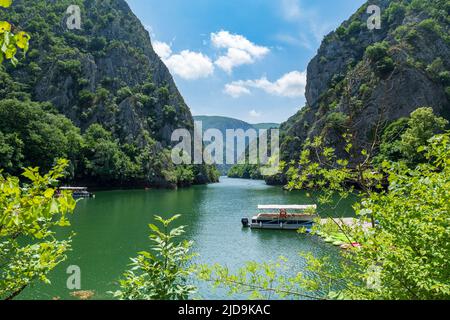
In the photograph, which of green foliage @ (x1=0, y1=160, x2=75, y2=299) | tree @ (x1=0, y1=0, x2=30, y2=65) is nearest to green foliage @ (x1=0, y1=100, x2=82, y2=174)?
green foliage @ (x1=0, y1=160, x2=75, y2=299)

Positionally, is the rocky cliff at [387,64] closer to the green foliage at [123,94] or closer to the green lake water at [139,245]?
the green lake water at [139,245]

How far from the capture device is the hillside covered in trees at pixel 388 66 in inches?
3885

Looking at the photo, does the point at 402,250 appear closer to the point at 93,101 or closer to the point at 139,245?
the point at 139,245

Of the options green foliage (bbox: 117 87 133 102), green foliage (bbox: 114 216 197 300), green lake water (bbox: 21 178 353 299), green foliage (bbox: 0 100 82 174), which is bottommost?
green lake water (bbox: 21 178 353 299)

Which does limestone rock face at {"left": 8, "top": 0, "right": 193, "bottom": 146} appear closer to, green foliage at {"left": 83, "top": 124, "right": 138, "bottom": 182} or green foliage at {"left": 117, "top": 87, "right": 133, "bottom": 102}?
green foliage at {"left": 117, "top": 87, "right": 133, "bottom": 102}

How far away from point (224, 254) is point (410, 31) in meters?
112

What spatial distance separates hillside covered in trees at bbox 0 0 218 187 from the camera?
254 ft

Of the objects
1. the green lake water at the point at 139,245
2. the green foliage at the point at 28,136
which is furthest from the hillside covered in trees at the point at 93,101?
the green lake water at the point at 139,245

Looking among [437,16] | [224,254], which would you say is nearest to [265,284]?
[224,254]

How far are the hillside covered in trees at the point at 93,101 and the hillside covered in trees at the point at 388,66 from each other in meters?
49.8

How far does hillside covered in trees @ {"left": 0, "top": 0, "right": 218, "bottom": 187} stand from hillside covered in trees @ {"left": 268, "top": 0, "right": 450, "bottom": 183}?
49784mm
